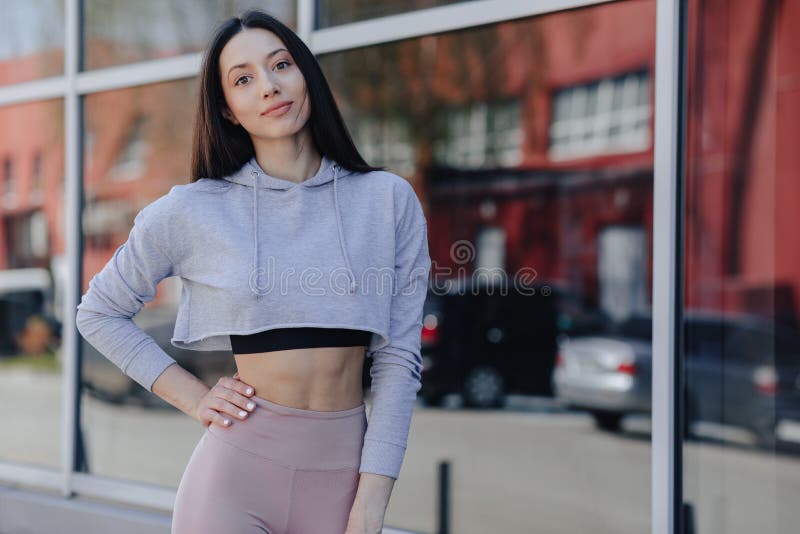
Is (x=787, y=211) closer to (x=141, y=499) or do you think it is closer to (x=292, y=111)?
(x=141, y=499)

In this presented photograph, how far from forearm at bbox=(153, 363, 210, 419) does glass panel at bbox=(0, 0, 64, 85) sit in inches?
135

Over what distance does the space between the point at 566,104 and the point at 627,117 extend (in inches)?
36.1

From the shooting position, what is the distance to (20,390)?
7133 mm

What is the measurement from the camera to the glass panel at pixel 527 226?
8586 mm

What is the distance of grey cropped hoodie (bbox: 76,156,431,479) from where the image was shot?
65.6 inches

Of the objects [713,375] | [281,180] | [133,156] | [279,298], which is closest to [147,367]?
[279,298]

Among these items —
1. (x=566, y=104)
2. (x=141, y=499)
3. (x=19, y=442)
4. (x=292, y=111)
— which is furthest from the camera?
(x=566, y=104)

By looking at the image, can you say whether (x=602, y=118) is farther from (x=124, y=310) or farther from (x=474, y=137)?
(x=124, y=310)

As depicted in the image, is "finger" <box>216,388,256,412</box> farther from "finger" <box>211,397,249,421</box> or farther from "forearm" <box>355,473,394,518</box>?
"forearm" <box>355,473,394,518</box>

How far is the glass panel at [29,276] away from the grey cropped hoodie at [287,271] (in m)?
5.09

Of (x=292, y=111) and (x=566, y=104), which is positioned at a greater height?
(x=566, y=104)

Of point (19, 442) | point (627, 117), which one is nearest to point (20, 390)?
point (19, 442)

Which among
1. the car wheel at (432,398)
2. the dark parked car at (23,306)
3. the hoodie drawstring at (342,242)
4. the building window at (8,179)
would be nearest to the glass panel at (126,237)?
the dark parked car at (23,306)

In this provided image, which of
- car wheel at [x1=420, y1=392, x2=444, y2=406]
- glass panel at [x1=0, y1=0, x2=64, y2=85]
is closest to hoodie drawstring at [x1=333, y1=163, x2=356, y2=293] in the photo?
glass panel at [x1=0, y1=0, x2=64, y2=85]
